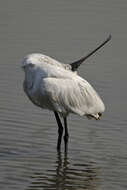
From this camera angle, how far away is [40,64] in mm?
12461

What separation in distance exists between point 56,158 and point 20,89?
3.68 metres

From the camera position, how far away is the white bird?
12320 mm

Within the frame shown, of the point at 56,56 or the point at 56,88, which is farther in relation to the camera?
the point at 56,56

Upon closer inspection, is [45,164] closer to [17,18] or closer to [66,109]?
[66,109]

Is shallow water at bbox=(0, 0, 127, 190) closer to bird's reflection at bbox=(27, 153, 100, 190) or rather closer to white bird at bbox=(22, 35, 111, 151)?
bird's reflection at bbox=(27, 153, 100, 190)

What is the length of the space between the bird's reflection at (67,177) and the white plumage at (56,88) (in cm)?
94

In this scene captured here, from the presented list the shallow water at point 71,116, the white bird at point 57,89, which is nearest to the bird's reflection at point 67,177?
the shallow water at point 71,116

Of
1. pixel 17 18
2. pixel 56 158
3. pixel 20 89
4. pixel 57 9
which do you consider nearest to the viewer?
pixel 56 158

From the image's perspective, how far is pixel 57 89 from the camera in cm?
1248

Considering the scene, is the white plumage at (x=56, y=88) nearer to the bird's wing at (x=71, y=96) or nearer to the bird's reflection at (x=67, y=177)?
the bird's wing at (x=71, y=96)

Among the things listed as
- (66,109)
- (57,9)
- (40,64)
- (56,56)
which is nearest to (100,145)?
(66,109)

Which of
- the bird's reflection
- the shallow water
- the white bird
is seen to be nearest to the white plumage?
the white bird

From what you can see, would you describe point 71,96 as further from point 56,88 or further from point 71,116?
point 71,116

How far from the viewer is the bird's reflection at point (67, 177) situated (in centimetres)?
1095
